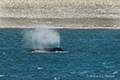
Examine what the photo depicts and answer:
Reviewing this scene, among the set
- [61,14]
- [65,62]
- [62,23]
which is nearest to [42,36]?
[62,23]

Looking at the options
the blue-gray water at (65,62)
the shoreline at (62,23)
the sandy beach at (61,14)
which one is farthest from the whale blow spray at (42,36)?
the sandy beach at (61,14)

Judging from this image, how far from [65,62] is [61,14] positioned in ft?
189

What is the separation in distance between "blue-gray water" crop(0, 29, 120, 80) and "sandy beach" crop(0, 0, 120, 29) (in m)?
19.8

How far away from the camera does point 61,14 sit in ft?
398

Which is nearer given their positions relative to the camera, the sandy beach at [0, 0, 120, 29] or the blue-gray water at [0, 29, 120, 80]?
the blue-gray water at [0, 29, 120, 80]

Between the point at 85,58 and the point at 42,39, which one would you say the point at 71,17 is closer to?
the point at 42,39

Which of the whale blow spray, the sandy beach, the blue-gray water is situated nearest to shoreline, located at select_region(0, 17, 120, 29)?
the sandy beach

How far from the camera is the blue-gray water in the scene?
182 ft

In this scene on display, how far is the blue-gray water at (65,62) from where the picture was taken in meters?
55.5

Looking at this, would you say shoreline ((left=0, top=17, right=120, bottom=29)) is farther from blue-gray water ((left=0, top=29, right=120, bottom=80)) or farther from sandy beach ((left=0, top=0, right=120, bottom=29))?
blue-gray water ((left=0, top=29, right=120, bottom=80))

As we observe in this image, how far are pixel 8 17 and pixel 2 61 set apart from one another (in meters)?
54.0

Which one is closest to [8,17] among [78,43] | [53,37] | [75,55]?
[53,37]

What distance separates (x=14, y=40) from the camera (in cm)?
9325

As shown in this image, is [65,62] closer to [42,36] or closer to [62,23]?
[42,36]
